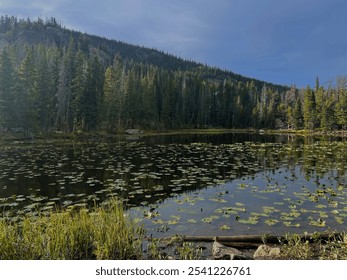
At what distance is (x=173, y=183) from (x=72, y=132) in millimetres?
47748

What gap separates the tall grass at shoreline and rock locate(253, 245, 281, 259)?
10.7 feet

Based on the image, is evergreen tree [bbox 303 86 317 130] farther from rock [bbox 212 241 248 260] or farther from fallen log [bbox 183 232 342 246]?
rock [bbox 212 241 248 260]

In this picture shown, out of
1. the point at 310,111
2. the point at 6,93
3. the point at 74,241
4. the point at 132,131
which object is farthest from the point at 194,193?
the point at 310,111

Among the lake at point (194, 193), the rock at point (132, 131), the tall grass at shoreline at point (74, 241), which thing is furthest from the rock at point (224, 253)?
the rock at point (132, 131)

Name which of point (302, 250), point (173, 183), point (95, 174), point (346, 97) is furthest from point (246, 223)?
point (346, 97)

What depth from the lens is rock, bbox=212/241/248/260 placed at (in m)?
7.60

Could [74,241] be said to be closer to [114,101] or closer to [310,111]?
[114,101]

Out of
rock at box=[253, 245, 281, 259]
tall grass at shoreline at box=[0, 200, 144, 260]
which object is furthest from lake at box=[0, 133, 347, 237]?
rock at box=[253, 245, 281, 259]

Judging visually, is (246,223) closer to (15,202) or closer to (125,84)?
(15,202)

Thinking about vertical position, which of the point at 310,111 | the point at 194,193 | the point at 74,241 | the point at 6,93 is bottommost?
the point at 194,193

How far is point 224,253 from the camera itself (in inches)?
306

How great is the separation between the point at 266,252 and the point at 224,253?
1.18 meters

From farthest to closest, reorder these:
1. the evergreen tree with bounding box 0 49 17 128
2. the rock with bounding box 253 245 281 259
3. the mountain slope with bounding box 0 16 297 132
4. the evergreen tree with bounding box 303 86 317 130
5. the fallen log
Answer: the evergreen tree with bounding box 303 86 317 130, the mountain slope with bounding box 0 16 297 132, the evergreen tree with bounding box 0 49 17 128, the fallen log, the rock with bounding box 253 245 281 259

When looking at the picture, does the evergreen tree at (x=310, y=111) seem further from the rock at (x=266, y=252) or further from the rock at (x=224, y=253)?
the rock at (x=224, y=253)
